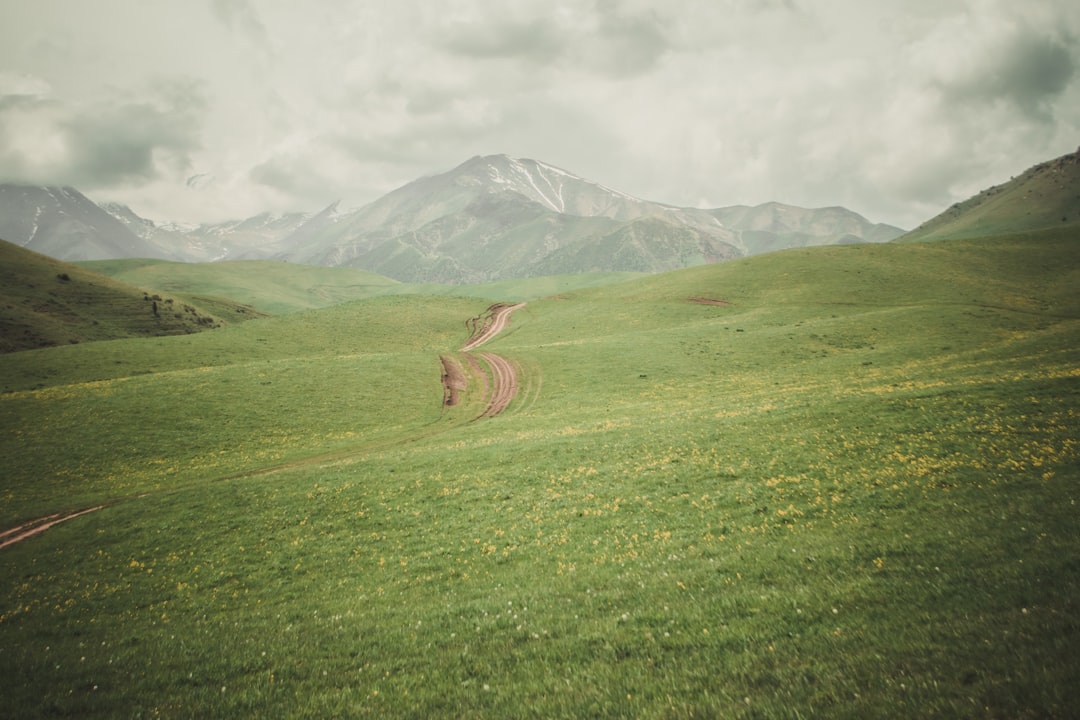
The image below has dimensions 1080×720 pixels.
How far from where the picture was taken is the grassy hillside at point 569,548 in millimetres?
7672

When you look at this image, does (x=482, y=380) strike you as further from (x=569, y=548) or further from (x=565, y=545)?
(x=569, y=548)

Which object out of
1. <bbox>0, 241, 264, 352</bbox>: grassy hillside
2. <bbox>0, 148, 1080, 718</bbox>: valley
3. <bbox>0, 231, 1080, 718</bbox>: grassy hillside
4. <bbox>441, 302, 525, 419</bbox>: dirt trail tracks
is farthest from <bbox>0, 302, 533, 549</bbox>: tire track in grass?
<bbox>0, 241, 264, 352</bbox>: grassy hillside

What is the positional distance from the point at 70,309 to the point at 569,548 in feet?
482

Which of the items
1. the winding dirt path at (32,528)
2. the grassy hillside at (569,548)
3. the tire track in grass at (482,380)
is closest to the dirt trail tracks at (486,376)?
the tire track in grass at (482,380)

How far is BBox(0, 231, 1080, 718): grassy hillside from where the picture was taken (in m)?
7.67

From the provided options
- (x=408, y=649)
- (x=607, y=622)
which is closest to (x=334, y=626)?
(x=408, y=649)

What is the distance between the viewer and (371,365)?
185ft

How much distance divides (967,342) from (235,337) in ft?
345

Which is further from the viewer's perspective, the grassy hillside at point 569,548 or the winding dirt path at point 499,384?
the winding dirt path at point 499,384

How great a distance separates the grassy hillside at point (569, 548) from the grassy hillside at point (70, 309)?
73083 millimetres

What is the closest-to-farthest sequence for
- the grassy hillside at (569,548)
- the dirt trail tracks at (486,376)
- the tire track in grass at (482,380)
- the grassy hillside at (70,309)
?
the grassy hillside at (569,548) → the tire track in grass at (482,380) → the dirt trail tracks at (486,376) → the grassy hillside at (70,309)

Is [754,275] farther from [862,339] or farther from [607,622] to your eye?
[607,622]

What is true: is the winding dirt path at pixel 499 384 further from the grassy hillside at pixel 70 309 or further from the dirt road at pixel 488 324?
the grassy hillside at pixel 70 309

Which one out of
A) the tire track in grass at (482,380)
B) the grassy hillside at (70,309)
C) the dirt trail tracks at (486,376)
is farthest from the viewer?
the grassy hillside at (70,309)
